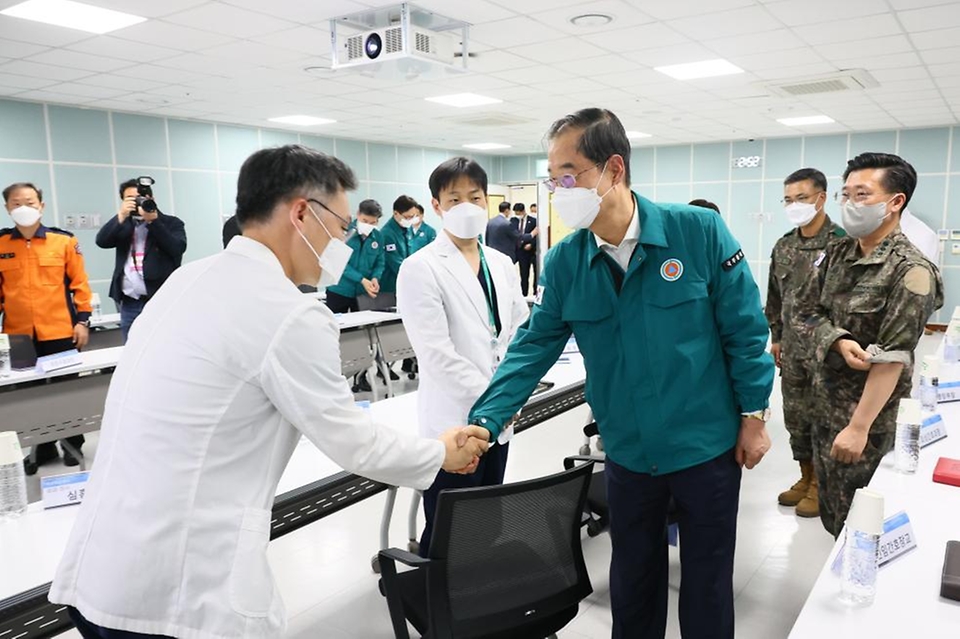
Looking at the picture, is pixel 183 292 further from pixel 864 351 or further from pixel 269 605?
pixel 864 351

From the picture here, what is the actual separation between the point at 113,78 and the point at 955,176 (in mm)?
11405

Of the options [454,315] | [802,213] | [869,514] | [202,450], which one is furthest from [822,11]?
[202,450]

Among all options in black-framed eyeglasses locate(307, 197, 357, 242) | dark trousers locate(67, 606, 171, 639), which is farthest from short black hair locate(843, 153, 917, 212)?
dark trousers locate(67, 606, 171, 639)

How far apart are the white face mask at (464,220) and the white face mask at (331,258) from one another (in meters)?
1.00

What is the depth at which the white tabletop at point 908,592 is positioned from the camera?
1.24 m

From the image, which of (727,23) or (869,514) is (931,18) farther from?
(869,514)

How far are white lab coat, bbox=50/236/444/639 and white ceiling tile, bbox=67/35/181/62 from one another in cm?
495

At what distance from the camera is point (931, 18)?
15.9 ft

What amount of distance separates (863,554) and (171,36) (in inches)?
215

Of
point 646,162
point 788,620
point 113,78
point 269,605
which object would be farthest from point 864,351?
point 646,162

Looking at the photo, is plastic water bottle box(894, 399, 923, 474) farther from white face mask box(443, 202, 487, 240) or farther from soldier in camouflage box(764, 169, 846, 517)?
white face mask box(443, 202, 487, 240)

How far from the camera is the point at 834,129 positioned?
10719mm

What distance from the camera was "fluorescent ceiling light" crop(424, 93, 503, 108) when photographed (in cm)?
A: 773

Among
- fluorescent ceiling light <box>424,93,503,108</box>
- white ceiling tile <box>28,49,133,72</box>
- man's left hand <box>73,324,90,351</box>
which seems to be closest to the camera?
man's left hand <box>73,324,90,351</box>
